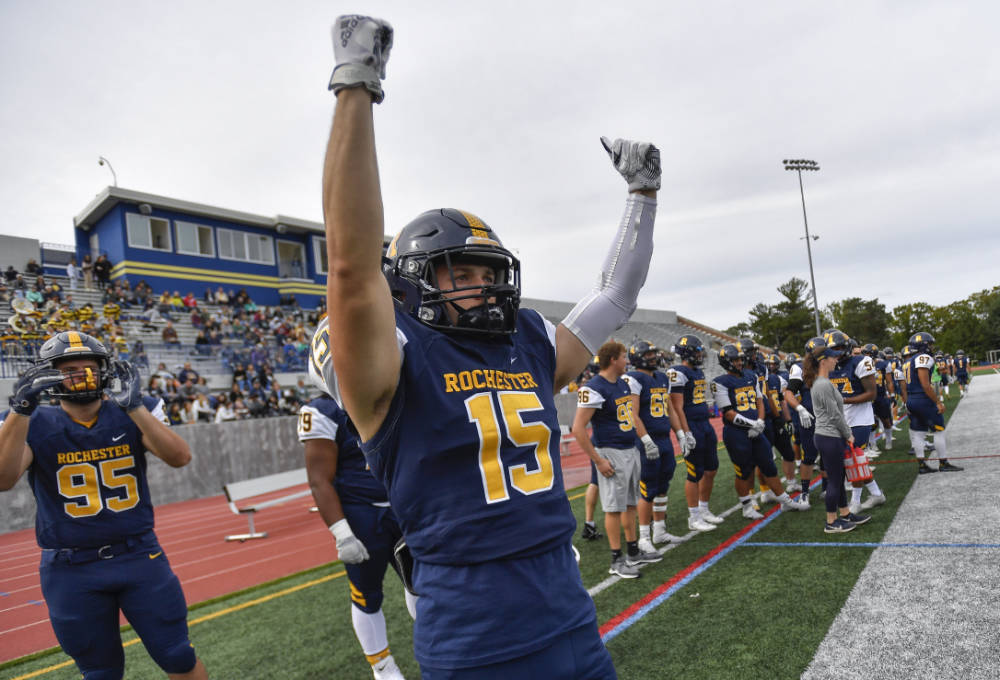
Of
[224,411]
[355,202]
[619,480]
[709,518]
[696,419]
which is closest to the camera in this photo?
[355,202]

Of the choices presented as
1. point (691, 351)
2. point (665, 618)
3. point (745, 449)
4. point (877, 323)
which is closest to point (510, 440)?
point (665, 618)

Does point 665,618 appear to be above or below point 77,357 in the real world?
below

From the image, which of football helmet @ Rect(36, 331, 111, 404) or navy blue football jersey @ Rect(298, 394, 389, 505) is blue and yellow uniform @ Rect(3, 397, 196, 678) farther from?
navy blue football jersey @ Rect(298, 394, 389, 505)

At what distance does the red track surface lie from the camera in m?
7.10

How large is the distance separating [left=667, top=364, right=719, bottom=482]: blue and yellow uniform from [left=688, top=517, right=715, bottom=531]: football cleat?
470mm

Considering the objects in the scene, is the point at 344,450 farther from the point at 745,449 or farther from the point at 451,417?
the point at 745,449

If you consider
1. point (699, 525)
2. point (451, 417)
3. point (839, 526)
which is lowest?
point (699, 525)

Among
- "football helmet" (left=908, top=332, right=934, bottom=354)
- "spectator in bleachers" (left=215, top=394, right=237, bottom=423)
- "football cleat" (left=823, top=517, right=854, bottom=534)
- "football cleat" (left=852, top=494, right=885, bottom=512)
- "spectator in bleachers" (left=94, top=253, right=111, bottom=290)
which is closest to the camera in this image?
"football cleat" (left=823, top=517, right=854, bottom=534)

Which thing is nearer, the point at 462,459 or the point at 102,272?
the point at 462,459

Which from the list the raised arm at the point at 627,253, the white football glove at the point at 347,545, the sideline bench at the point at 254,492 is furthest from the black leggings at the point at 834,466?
the sideline bench at the point at 254,492

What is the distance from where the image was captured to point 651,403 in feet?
22.6

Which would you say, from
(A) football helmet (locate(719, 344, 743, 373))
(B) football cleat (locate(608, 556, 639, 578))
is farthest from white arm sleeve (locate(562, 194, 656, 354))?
(A) football helmet (locate(719, 344, 743, 373))

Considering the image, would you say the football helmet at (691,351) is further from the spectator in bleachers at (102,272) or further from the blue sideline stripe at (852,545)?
the spectator in bleachers at (102,272)

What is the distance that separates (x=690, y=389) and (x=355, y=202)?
7175mm
